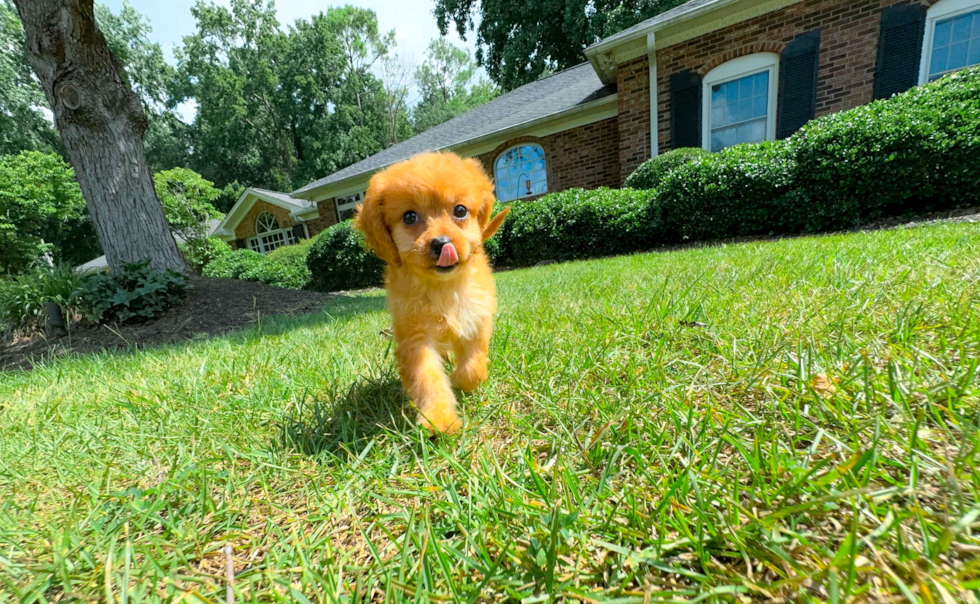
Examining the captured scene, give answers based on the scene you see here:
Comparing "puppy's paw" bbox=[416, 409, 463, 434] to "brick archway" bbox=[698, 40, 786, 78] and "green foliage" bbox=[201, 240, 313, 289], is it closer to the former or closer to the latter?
"brick archway" bbox=[698, 40, 786, 78]

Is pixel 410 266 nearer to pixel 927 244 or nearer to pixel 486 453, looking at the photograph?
pixel 486 453

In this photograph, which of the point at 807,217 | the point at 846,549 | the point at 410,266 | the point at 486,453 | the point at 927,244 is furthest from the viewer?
the point at 807,217

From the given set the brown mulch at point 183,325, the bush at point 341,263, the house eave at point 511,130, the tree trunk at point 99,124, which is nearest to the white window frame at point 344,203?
the house eave at point 511,130

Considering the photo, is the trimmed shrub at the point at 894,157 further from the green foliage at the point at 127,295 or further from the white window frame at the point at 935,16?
the green foliage at the point at 127,295

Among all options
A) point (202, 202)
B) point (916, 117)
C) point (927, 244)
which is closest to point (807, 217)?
point (916, 117)

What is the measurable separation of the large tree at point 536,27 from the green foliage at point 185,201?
19.5 m

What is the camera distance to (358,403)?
1.82 m

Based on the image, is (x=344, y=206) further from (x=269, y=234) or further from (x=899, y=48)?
(x=899, y=48)

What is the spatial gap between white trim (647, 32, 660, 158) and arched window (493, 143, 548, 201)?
3.59 metres

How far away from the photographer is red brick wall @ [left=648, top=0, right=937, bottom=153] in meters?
8.32

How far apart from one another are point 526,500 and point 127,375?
314cm

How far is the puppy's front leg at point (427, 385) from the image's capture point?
4.54 ft

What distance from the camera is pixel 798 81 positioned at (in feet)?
29.2

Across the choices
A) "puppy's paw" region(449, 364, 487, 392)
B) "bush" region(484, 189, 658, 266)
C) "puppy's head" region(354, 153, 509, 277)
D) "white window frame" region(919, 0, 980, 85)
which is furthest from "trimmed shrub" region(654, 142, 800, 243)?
"puppy's paw" region(449, 364, 487, 392)
